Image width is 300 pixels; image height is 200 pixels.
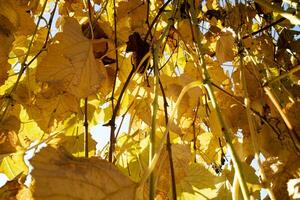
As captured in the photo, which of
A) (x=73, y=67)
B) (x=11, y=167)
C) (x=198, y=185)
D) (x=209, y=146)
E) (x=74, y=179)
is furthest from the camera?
(x=209, y=146)

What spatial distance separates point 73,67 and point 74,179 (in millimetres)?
360

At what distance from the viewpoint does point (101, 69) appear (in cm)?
81

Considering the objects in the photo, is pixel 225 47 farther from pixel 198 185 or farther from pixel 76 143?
pixel 76 143

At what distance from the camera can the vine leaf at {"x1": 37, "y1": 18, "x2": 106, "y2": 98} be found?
2.31 feet

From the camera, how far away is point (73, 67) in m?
0.72

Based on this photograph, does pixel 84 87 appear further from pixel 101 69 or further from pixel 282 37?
pixel 282 37

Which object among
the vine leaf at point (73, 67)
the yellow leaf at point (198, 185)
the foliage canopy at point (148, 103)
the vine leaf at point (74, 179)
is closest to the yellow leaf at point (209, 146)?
the foliage canopy at point (148, 103)

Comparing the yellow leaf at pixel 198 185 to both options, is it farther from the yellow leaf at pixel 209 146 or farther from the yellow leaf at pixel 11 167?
the yellow leaf at pixel 11 167

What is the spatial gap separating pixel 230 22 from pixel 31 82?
1.82 ft

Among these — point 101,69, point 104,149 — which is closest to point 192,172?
point 104,149

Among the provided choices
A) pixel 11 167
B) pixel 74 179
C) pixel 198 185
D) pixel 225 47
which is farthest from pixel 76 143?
pixel 74 179

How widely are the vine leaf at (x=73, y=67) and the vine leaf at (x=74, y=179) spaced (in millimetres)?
307

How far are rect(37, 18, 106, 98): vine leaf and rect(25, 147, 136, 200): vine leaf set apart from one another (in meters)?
0.31

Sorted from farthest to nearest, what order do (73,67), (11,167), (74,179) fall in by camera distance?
(11,167) < (73,67) < (74,179)
